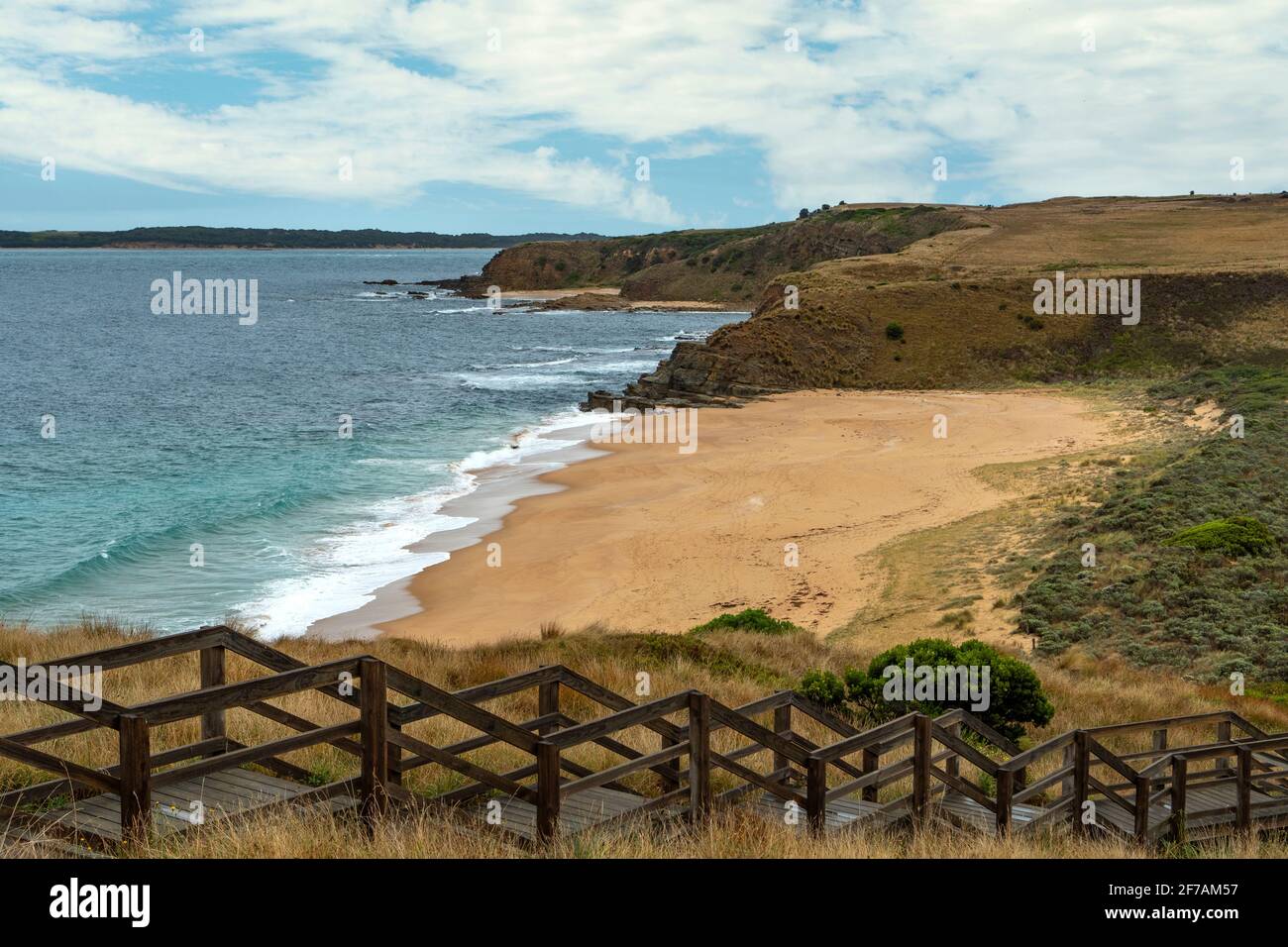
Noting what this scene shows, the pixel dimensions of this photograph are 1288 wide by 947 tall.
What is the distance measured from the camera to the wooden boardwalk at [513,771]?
5992 millimetres

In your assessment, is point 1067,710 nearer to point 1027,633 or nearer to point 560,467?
point 1027,633

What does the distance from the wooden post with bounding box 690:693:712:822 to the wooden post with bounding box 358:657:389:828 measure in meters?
1.84

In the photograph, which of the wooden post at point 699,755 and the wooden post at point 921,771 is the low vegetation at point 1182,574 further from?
the wooden post at point 699,755

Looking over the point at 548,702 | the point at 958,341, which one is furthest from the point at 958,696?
the point at 958,341

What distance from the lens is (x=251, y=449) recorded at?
157 ft

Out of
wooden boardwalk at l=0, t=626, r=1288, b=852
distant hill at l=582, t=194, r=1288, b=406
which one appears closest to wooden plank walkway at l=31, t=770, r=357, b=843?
wooden boardwalk at l=0, t=626, r=1288, b=852

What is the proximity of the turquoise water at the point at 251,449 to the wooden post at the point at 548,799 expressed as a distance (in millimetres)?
18572

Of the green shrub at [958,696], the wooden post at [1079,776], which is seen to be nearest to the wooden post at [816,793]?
the wooden post at [1079,776]

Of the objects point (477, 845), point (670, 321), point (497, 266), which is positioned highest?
point (497, 266)

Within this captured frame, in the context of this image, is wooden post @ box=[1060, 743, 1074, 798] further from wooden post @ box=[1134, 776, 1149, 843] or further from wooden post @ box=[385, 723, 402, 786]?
wooden post @ box=[385, 723, 402, 786]

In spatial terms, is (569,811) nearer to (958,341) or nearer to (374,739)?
(374,739)

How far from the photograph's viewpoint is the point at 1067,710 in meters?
16.4
